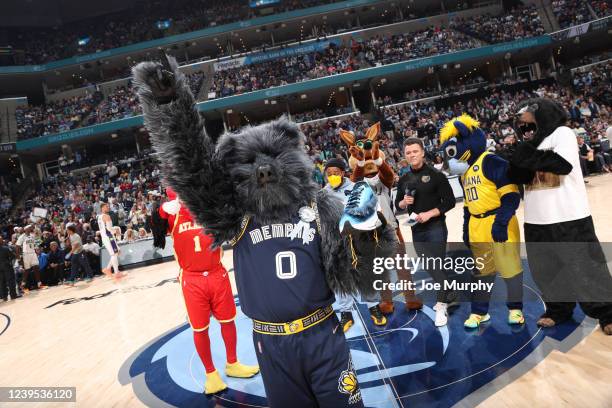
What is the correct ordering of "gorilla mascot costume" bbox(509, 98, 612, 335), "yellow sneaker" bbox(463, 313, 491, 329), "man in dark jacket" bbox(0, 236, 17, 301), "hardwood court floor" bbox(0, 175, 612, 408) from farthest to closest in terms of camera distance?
"man in dark jacket" bbox(0, 236, 17, 301) → "yellow sneaker" bbox(463, 313, 491, 329) → "gorilla mascot costume" bbox(509, 98, 612, 335) → "hardwood court floor" bbox(0, 175, 612, 408)

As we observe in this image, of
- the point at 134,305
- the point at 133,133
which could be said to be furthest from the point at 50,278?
the point at 133,133

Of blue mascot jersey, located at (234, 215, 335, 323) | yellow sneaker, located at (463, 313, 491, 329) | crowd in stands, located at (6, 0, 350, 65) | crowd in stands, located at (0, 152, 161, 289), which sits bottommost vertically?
yellow sneaker, located at (463, 313, 491, 329)

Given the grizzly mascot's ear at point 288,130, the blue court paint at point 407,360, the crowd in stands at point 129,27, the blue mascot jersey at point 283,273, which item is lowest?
the blue court paint at point 407,360

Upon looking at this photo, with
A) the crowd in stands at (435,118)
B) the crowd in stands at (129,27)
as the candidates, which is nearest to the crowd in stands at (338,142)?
the crowd in stands at (435,118)

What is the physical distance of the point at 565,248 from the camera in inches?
111

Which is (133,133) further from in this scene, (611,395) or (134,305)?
(611,395)

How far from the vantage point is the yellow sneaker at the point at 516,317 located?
3.27 meters

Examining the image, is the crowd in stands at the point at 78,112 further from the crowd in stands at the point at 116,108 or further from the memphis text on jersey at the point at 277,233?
the memphis text on jersey at the point at 277,233

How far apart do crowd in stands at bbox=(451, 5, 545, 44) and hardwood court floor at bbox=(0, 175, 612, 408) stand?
15311mm

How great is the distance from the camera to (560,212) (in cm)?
281

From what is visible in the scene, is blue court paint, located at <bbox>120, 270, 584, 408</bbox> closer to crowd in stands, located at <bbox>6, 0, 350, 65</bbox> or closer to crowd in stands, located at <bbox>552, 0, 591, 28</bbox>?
crowd in stands, located at <bbox>552, 0, 591, 28</bbox>

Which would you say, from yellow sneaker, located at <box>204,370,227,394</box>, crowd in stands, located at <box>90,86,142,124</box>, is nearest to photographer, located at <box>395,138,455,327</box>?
yellow sneaker, located at <box>204,370,227,394</box>

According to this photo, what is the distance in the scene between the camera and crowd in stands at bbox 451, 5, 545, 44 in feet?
73.3

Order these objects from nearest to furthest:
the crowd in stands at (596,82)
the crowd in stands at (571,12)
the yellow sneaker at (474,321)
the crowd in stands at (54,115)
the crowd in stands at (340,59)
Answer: the yellow sneaker at (474,321) → the crowd in stands at (596,82) → the crowd in stands at (340,59) → the crowd in stands at (54,115) → the crowd in stands at (571,12)
